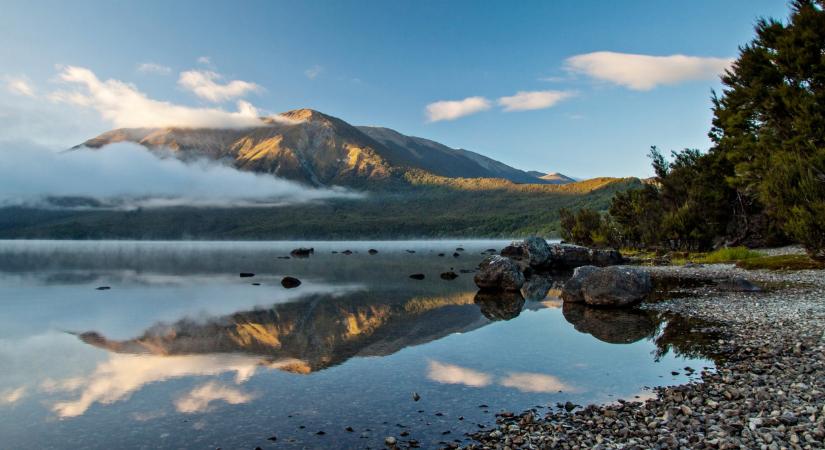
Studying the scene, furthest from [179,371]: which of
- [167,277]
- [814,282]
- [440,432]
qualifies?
[167,277]

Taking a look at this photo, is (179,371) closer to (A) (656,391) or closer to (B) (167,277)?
(A) (656,391)

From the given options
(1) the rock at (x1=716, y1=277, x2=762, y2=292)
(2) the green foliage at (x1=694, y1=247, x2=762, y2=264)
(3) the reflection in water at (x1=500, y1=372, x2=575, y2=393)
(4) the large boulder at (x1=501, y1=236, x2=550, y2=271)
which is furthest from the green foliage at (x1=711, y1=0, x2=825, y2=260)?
(3) the reflection in water at (x1=500, y1=372, x2=575, y2=393)

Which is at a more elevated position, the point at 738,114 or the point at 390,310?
the point at 738,114

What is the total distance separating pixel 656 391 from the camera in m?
12.2

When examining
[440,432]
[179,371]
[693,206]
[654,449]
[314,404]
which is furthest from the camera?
[693,206]

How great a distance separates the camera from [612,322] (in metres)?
22.4

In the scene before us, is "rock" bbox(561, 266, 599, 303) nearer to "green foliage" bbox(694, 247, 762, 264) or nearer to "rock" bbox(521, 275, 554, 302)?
"rock" bbox(521, 275, 554, 302)

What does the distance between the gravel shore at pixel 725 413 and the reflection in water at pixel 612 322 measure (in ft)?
10.9

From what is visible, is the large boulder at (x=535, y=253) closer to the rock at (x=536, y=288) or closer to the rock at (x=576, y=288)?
the rock at (x=536, y=288)

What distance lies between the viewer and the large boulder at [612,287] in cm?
2583

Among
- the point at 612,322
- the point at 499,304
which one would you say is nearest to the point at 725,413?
the point at 612,322

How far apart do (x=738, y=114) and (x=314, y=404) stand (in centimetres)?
5565

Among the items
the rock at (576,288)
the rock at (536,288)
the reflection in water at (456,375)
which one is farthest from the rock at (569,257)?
the reflection in water at (456,375)

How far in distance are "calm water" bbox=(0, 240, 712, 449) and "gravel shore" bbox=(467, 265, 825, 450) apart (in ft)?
3.10
